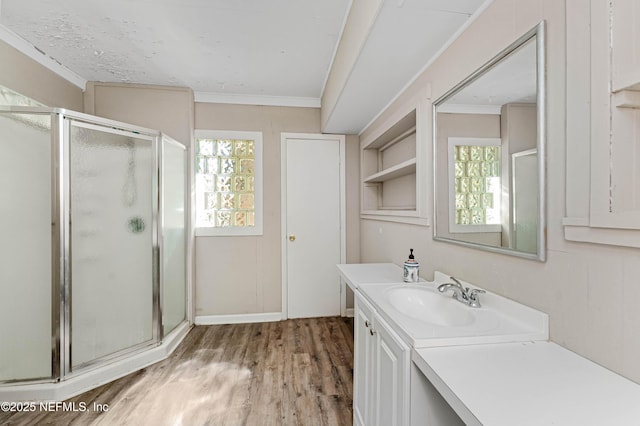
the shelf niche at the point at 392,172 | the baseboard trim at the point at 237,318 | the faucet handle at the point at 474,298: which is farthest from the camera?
the baseboard trim at the point at 237,318

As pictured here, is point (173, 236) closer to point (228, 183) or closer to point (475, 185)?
point (228, 183)

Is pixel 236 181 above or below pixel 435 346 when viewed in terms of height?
above

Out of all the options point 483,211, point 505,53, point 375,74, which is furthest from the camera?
point 375,74

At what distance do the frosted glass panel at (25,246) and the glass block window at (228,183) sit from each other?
1.29m

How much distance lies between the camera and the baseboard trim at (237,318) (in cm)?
304

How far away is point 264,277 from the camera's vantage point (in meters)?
3.17

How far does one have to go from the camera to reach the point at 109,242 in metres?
2.16

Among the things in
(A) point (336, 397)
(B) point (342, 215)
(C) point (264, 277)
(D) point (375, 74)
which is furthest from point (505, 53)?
(C) point (264, 277)

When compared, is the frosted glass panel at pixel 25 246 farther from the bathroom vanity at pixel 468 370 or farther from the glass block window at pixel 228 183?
the bathroom vanity at pixel 468 370

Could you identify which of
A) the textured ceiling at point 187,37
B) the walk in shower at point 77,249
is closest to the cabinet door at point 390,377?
the textured ceiling at point 187,37

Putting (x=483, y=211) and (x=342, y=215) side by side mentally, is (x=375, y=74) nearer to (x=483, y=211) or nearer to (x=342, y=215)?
(x=483, y=211)

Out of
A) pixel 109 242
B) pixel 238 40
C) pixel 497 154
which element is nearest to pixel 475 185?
pixel 497 154

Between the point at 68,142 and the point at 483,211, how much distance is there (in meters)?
2.60

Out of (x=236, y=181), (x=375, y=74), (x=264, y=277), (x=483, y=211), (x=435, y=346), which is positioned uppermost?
(x=375, y=74)
